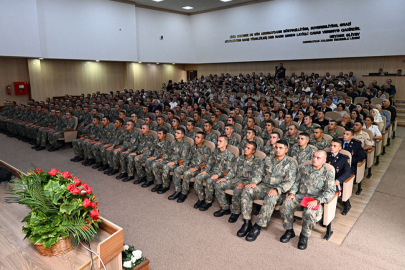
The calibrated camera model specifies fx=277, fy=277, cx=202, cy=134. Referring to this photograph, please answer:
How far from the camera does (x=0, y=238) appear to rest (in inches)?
76.9

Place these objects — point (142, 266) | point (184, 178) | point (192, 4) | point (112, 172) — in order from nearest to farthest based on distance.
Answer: point (142, 266) → point (184, 178) → point (112, 172) → point (192, 4)

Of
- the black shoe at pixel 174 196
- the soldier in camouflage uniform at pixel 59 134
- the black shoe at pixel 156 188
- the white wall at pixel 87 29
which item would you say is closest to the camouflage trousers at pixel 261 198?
the black shoe at pixel 174 196

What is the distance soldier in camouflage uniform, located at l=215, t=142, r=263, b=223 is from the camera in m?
3.74

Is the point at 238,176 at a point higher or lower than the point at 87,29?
lower

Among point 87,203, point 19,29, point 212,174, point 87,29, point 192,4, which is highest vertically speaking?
point 192,4

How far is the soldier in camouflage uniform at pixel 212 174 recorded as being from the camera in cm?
411

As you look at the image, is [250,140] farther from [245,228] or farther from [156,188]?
[156,188]

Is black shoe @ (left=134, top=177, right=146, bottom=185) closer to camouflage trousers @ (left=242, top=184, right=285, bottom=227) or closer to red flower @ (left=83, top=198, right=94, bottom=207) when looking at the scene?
camouflage trousers @ (left=242, top=184, right=285, bottom=227)

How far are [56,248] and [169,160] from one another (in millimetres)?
3176

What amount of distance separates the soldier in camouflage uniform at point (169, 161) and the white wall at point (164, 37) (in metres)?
13.4

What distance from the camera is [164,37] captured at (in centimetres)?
1805

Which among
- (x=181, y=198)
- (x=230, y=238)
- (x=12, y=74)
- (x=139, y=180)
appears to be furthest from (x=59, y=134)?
(x=12, y=74)

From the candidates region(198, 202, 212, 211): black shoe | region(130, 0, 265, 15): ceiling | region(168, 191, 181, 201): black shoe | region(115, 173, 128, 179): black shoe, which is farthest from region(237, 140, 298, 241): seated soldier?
region(130, 0, 265, 15): ceiling

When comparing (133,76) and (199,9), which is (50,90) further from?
(199,9)
